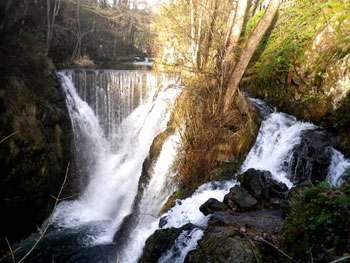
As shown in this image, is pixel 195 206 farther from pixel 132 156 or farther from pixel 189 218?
pixel 132 156

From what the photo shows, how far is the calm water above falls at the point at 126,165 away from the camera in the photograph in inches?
213

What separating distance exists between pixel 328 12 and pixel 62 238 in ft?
33.5

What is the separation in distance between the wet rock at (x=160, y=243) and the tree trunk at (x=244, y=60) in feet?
11.6

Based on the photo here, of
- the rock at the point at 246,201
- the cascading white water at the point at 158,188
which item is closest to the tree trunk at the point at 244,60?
the cascading white water at the point at 158,188

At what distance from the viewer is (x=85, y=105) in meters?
11.2

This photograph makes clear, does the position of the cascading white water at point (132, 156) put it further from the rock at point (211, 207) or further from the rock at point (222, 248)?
the rock at point (222, 248)

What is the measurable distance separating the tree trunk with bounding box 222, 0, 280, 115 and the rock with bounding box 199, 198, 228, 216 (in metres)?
2.81

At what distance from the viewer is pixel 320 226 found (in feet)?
6.38

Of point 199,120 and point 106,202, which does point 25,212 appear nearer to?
point 106,202

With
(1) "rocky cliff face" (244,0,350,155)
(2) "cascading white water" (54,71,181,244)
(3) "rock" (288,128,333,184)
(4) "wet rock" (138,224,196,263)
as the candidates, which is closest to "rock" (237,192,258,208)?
(4) "wet rock" (138,224,196,263)

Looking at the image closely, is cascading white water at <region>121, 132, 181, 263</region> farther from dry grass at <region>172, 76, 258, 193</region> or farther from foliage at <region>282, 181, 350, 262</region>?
foliage at <region>282, 181, 350, 262</region>

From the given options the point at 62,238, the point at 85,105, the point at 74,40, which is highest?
the point at 74,40

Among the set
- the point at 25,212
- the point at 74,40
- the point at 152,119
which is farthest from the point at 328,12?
the point at 74,40

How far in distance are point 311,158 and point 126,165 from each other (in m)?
7.62
